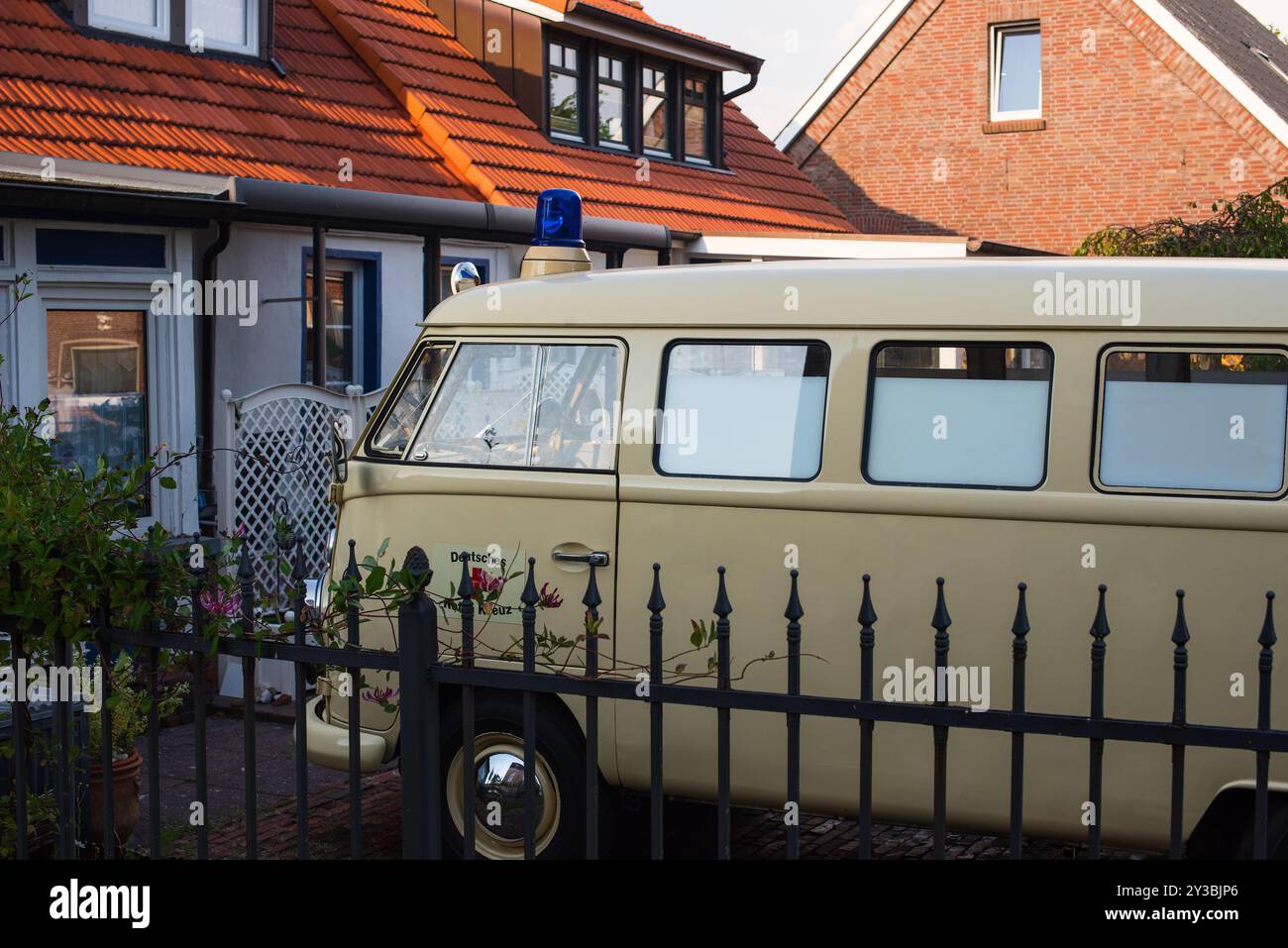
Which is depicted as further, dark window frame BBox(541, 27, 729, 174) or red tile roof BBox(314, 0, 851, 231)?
dark window frame BBox(541, 27, 729, 174)

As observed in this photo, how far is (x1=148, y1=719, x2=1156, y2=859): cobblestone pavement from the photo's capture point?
6656 millimetres

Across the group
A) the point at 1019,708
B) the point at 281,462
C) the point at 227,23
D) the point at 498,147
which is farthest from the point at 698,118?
the point at 1019,708

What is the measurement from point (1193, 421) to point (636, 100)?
48.7 feet

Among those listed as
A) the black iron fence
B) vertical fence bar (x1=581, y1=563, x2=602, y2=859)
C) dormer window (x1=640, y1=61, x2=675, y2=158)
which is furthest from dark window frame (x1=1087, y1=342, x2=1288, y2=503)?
dormer window (x1=640, y1=61, x2=675, y2=158)

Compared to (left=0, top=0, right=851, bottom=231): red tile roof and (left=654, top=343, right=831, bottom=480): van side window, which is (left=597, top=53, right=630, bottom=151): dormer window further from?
(left=654, top=343, right=831, bottom=480): van side window

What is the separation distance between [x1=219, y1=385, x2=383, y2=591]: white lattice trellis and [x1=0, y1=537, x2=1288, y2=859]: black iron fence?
552cm

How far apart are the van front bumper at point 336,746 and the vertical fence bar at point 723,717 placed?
2.97 metres

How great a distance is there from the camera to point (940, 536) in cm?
528

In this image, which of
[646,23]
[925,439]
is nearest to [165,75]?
[646,23]

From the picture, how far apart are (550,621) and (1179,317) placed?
260 cm

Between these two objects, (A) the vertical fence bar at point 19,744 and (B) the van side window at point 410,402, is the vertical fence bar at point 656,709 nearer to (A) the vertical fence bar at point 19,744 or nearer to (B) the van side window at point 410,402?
(A) the vertical fence bar at point 19,744

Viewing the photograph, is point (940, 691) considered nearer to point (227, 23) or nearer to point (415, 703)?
point (415, 703)

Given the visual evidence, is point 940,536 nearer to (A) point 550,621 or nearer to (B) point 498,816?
(A) point 550,621

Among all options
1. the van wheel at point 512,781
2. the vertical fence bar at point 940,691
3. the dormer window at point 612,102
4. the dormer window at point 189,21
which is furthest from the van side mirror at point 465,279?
A: the dormer window at point 612,102
